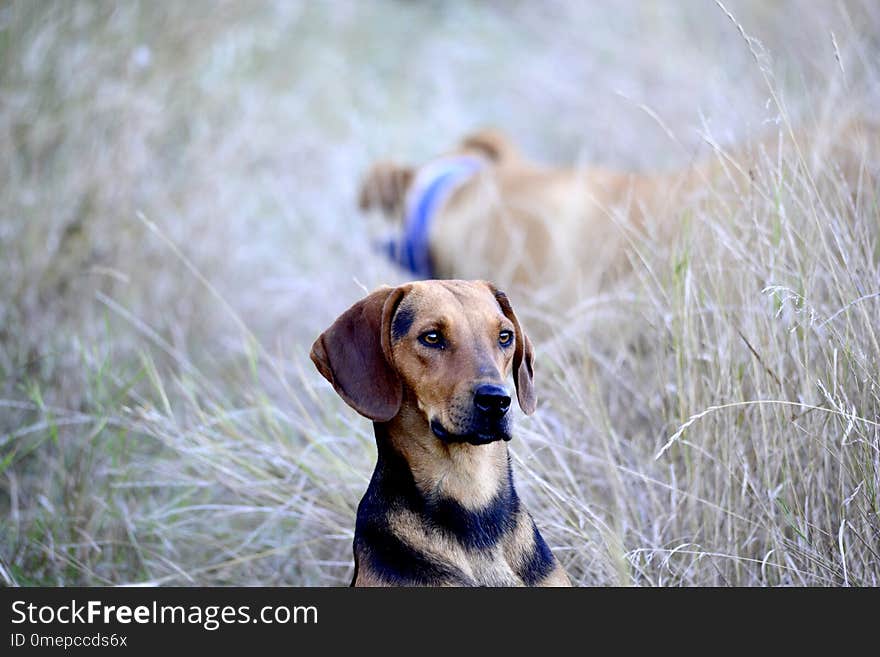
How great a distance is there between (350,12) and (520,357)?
8.27m

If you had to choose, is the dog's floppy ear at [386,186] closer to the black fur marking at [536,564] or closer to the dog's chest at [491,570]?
the black fur marking at [536,564]

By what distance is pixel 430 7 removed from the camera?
11.0 m

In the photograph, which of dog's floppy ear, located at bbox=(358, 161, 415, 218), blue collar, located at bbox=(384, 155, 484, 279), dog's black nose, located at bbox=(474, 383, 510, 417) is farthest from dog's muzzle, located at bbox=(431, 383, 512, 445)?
dog's floppy ear, located at bbox=(358, 161, 415, 218)

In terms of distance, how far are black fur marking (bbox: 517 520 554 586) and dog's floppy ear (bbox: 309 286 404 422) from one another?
0.45 metres

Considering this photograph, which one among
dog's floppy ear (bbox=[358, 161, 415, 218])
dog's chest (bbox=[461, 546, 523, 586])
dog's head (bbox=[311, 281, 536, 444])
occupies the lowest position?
dog's chest (bbox=[461, 546, 523, 586])

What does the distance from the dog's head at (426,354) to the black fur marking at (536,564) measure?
0.31 m

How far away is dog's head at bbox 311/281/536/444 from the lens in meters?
1.90

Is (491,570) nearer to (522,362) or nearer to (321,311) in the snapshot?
(522,362)

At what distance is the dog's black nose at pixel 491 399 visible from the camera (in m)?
1.84

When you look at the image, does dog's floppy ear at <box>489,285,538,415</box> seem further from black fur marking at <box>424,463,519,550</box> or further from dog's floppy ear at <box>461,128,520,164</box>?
dog's floppy ear at <box>461,128,520,164</box>

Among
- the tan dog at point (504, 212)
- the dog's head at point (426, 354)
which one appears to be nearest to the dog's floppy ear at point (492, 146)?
the tan dog at point (504, 212)
